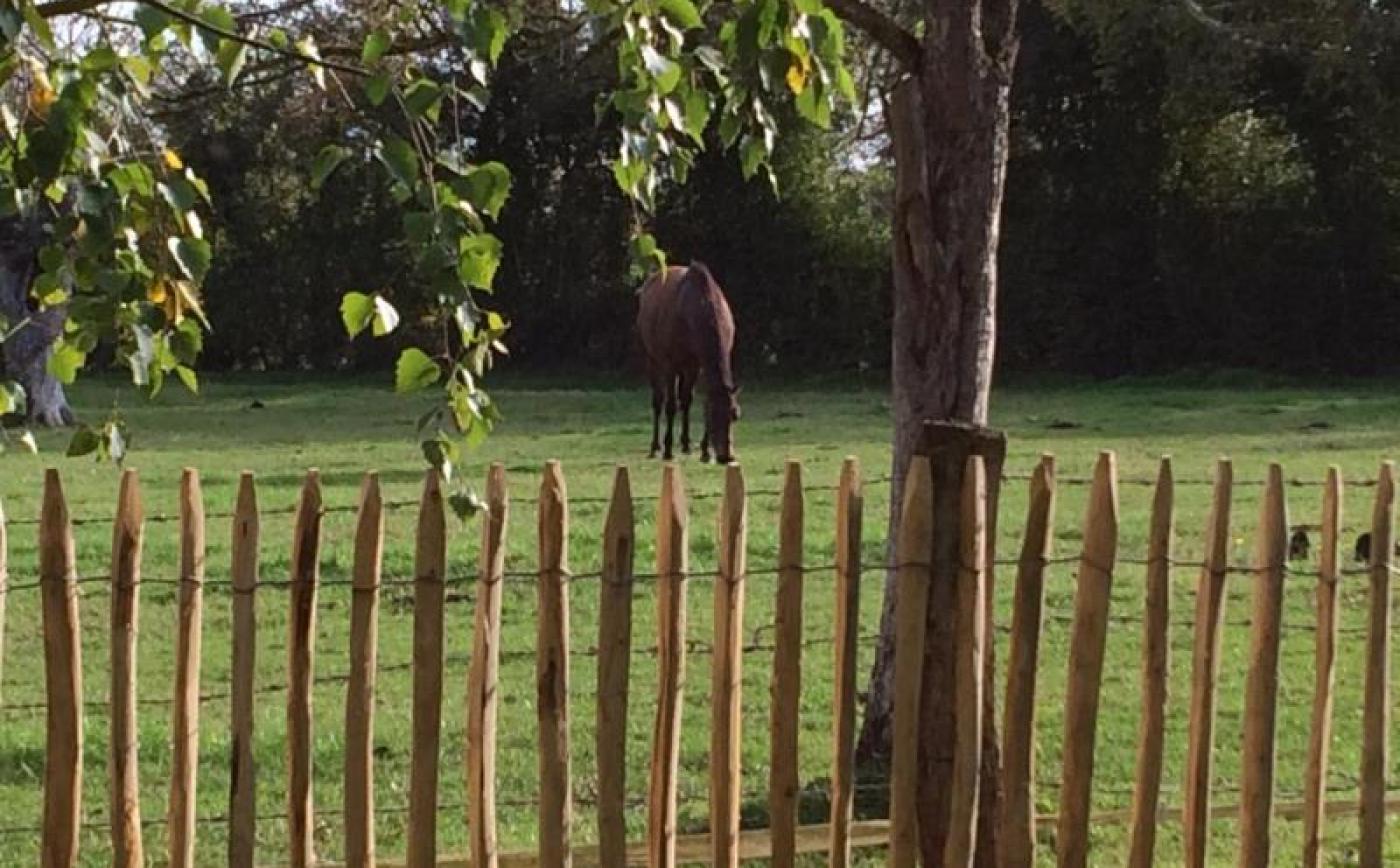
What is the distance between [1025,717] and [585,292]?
1037 inches

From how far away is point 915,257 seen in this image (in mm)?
6051

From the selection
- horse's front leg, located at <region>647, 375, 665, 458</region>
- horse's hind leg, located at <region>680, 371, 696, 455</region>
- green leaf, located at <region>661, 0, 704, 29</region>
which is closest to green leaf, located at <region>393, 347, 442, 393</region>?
green leaf, located at <region>661, 0, 704, 29</region>

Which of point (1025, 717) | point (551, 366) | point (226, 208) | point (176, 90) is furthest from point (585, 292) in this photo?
point (1025, 717)

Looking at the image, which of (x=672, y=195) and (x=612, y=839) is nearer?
(x=612, y=839)

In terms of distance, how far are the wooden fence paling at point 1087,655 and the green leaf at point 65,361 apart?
7.37 ft

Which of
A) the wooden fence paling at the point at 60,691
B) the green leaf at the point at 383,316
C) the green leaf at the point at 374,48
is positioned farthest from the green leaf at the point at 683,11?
the wooden fence paling at the point at 60,691

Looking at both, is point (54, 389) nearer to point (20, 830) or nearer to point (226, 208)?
point (226, 208)

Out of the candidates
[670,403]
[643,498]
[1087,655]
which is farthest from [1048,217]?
[1087,655]

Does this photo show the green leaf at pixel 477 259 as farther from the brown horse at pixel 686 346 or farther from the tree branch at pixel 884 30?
the brown horse at pixel 686 346

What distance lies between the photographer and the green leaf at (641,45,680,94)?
3.18 meters

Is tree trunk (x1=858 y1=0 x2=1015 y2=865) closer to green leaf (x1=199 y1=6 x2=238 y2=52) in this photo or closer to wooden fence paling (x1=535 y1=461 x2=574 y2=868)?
wooden fence paling (x1=535 y1=461 x2=574 y2=868)

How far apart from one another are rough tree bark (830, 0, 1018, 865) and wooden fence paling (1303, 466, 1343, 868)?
1.22 meters

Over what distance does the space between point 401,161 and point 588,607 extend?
6.72m

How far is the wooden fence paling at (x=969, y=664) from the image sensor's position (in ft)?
14.9
